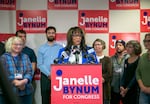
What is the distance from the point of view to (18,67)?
3.13 m

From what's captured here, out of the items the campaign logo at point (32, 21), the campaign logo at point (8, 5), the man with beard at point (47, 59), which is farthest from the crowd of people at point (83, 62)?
the campaign logo at point (8, 5)

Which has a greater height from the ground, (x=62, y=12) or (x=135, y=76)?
(x=62, y=12)

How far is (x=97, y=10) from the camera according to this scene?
480cm

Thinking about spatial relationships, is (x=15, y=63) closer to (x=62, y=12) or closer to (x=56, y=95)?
(x=56, y=95)

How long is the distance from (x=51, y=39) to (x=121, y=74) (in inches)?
47.2

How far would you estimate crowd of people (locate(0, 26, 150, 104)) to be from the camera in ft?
9.87

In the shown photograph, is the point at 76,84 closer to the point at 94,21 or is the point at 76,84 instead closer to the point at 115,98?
the point at 115,98

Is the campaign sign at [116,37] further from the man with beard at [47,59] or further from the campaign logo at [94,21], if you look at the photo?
the man with beard at [47,59]

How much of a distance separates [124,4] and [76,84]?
2723 mm

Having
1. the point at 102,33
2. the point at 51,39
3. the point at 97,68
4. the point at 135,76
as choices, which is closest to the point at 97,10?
the point at 102,33

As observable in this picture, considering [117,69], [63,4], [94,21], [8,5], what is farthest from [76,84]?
[8,5]

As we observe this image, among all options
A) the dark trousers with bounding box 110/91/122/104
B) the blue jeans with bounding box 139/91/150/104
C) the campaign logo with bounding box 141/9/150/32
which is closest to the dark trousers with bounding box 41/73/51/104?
the dark trousers with bounding box 110/91/122/104

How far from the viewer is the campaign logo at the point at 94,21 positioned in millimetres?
4766

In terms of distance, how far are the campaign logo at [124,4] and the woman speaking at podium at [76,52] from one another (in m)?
1.87
